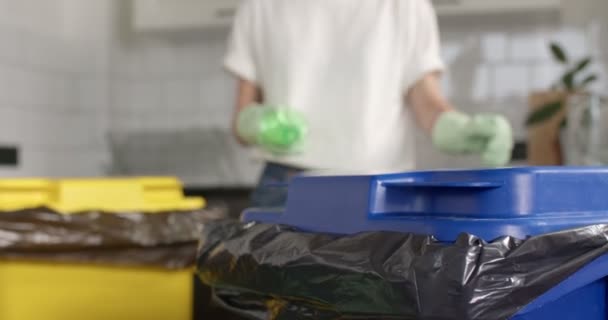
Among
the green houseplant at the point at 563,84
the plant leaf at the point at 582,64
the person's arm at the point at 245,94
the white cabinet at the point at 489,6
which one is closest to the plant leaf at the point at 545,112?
the green houseplant at the point at 563,84

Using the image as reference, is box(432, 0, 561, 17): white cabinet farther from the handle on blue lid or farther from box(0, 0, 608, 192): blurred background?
the handle on blue lid

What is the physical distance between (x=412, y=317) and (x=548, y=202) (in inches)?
5.7

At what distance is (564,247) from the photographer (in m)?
0.60

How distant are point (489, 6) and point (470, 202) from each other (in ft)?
4.96

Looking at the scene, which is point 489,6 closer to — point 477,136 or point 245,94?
point 245,94

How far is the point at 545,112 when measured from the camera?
6.39 feet

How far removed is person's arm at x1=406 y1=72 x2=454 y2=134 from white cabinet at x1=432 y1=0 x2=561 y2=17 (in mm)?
751

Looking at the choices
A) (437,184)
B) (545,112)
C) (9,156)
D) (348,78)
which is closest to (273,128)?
(348,78)

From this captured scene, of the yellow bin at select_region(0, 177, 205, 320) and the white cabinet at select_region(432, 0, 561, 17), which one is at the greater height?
the white cabinet at select_region(432, 0, 561, 17)

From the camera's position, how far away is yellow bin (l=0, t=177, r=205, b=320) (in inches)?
45.3

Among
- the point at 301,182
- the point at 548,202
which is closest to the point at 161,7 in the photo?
the point at 301,182

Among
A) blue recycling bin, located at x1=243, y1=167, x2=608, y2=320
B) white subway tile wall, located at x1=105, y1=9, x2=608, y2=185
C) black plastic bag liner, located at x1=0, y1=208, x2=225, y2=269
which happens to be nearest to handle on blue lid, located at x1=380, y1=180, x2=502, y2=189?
blue recycling bin, located at x1=243, y1=167, x2=608, y2=320

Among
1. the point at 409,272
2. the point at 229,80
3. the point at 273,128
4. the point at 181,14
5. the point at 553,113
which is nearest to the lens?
the point at 409,272

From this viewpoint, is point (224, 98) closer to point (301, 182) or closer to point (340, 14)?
point (340, 14)
